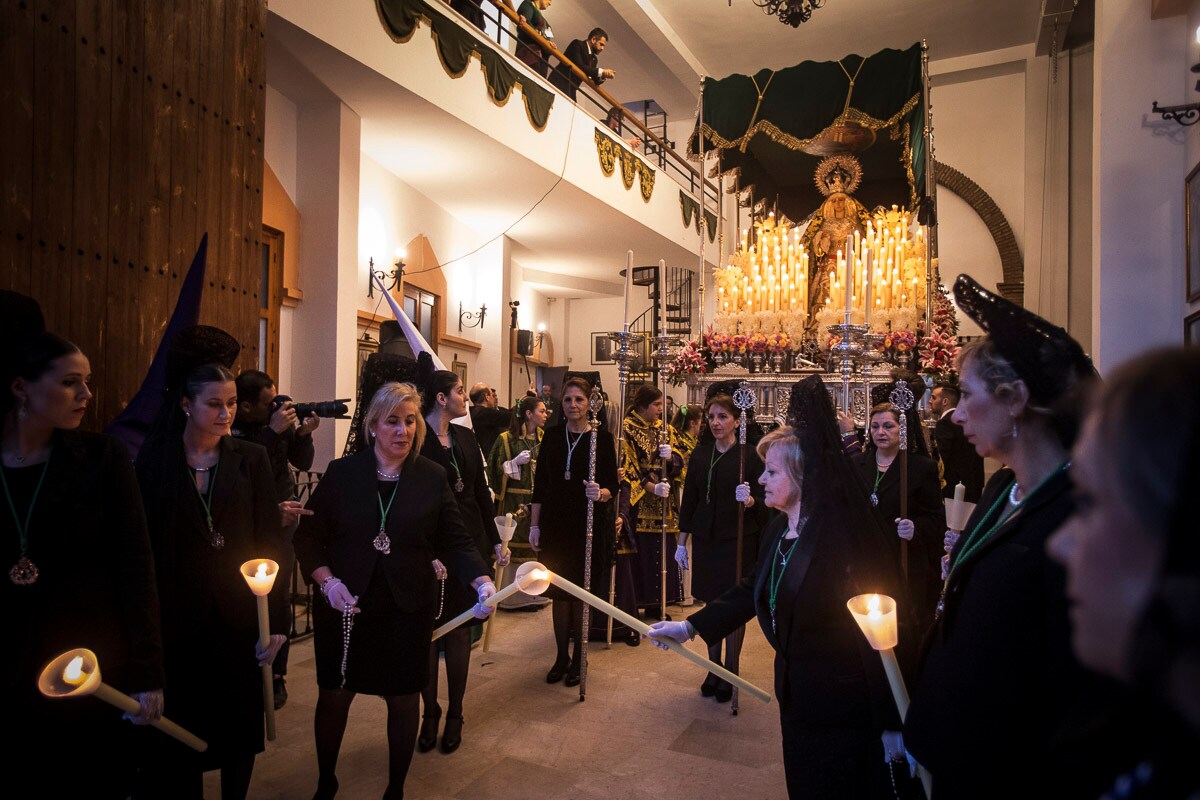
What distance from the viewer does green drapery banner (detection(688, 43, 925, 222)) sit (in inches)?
332

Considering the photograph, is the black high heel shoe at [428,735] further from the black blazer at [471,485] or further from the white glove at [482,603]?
the white glove at [482,603]

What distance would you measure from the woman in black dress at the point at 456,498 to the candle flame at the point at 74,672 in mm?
2035

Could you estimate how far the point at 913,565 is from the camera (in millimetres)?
4617

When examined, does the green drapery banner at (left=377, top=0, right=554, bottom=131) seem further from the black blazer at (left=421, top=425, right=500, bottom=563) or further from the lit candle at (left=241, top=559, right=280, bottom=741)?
the lit candle at (left=241, top=559, right=280, bottom=741)

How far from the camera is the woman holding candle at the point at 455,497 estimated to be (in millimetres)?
3904

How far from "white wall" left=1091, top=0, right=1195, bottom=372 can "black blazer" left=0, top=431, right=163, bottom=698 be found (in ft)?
21.9

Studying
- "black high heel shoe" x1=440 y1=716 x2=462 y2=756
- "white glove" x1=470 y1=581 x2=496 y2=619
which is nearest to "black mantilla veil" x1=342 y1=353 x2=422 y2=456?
"white glove" x1=470 y1=581 x2=496 y2=619

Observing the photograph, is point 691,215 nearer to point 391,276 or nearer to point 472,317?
point 472,317

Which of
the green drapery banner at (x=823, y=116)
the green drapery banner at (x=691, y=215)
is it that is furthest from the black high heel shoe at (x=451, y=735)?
the green drapery banner at (x=691, y=215)

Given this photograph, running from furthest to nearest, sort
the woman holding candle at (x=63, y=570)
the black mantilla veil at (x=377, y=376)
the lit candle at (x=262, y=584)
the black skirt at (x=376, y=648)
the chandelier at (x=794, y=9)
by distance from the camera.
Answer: the chandelier at (x=794, y=9)
the black mantilla veil at (x=377, y=376)
the black skirt at (x=376, y=648)
the lit candle at (x=262, y=584)
the woman holding candle at (x=63, y=570)

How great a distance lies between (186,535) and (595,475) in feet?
9.38

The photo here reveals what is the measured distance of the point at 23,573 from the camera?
2.17 metres

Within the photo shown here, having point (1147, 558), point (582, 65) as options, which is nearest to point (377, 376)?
point (1147, 558)

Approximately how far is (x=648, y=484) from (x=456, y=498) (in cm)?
211
